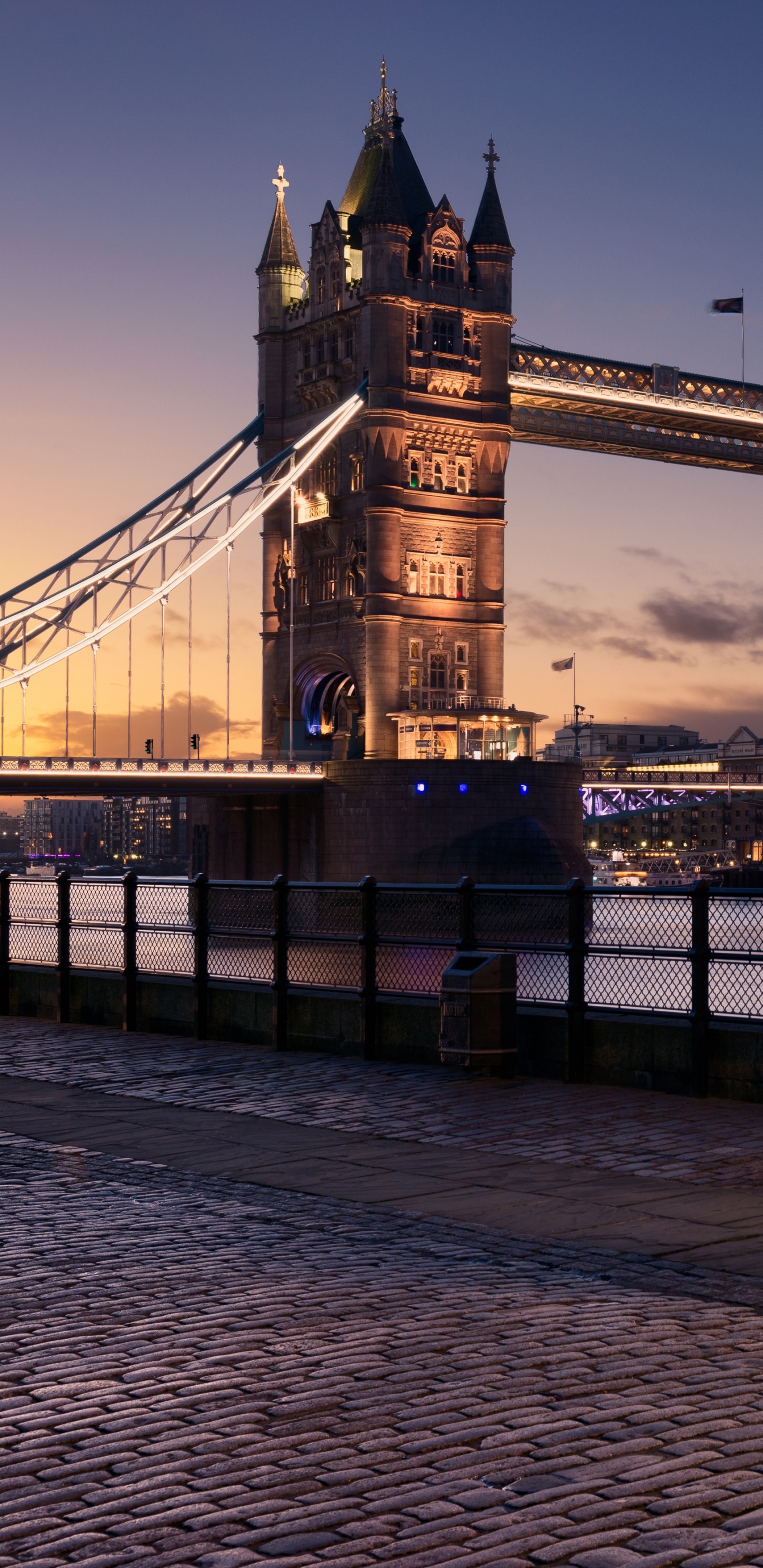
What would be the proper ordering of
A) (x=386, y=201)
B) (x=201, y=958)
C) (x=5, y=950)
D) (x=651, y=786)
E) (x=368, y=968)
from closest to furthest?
(x=368, y=968), (x=201, y=958), (x=5, y=950), (x=386, y=201), (x=651, y=786)

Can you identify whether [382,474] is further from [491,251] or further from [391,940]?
[391,940]

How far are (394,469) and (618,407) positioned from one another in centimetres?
1134

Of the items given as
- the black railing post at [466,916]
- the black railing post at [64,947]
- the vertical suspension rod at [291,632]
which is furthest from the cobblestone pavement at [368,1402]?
the vertical suspension rod at [291,632]

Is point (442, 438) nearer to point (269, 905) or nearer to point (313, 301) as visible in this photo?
point (313, 301)

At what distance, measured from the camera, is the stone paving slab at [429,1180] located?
24.2 ft

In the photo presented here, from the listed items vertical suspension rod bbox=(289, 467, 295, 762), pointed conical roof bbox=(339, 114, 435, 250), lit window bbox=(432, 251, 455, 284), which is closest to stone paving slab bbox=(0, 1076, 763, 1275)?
vertical suspension rod bbox=(289, 467, 295, 762)

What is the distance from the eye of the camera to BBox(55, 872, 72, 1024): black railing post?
59.8 ft

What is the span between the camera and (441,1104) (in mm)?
11461

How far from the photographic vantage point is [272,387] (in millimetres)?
80250

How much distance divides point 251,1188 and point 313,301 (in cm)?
7355

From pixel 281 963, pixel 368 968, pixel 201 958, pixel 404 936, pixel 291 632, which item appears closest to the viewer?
pixel 368 968

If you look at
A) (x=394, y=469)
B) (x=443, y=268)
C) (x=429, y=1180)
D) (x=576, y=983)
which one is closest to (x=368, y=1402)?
(x=429, y=1180)

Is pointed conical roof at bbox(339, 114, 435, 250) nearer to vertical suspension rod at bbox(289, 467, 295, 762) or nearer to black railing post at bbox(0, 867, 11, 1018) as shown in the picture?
vertical suspension rod at bbox(289, 467, 295, 762)

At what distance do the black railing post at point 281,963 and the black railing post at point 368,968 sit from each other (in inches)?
41.1
